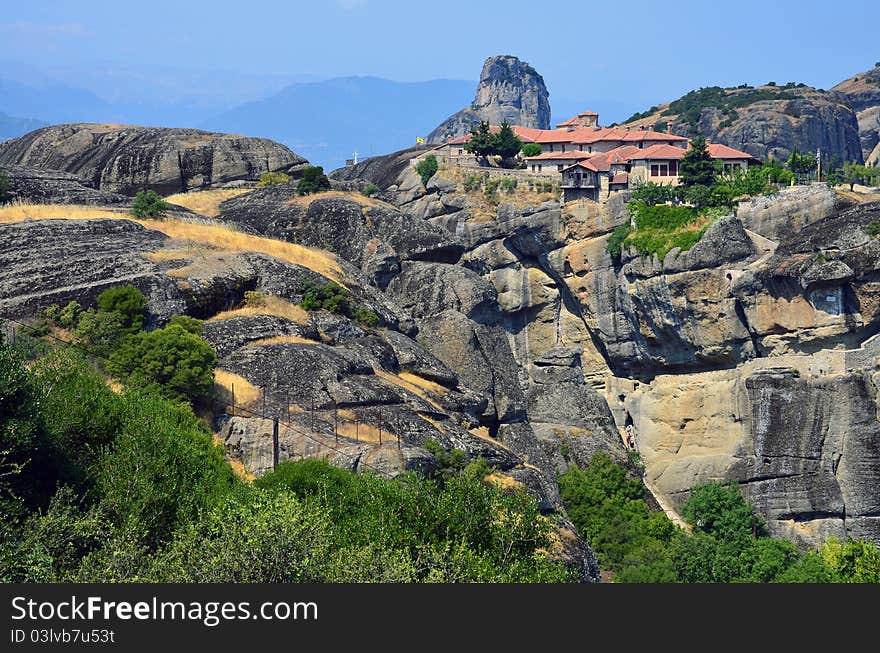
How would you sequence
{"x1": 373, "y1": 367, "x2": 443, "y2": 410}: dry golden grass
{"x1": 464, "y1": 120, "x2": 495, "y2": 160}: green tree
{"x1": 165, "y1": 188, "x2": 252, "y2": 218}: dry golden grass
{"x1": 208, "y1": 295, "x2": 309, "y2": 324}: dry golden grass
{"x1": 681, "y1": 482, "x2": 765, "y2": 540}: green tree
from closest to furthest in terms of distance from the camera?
{"x1": 373, "y1": 367, "x2": 443, "y2": 410}: dry golden grass
{"x1": 208, "y1": 295, "x2": 309, "y2": 324}: dry golden grass
{"x1": 681, "y1": 482, "x2": 765, "y2": 540}: green tree
{"x1": 165, "y1": 188, "x2": 252, "y2": 218}: dry golden grass
{"x1": 464, "y1": 120, "x2": 495, "y2": 160}: green tree

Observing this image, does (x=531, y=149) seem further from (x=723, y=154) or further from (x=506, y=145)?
(x=723, y=154)

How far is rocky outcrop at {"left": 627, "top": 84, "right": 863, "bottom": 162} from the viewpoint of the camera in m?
140

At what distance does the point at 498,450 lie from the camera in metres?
61.8

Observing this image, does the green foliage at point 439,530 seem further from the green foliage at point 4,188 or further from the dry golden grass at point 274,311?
the green foliage at point 4,188

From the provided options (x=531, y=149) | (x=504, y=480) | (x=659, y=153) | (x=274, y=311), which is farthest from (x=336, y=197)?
(x=504, y=480)

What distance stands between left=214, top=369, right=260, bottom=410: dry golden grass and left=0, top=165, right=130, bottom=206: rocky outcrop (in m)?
27.8

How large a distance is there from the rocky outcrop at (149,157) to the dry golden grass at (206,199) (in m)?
2.92

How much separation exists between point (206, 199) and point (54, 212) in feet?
75.3

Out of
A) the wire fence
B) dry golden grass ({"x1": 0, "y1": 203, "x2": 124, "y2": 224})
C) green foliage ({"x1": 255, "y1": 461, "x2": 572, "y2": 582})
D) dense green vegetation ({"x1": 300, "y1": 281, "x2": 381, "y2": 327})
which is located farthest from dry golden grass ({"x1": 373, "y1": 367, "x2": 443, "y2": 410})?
dry golden grass ({"x1": 0, "y1": 203, "x2": 124, "y2": 224})

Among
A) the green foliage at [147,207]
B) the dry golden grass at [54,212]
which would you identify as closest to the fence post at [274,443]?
the dry golden grass at [54,212]

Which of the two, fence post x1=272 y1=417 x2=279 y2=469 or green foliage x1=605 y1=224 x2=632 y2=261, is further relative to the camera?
green foliage x1=605 y1=224 x2=632 y2=261

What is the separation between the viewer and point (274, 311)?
67.2 meters

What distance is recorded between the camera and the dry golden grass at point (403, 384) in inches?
2516

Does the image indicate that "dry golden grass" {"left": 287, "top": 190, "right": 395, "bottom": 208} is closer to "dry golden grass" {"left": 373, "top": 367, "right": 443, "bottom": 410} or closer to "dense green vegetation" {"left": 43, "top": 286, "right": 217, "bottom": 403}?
"dry golden grass" {"left": 373, "top": 367, "right": 443, "bottom": 410}
